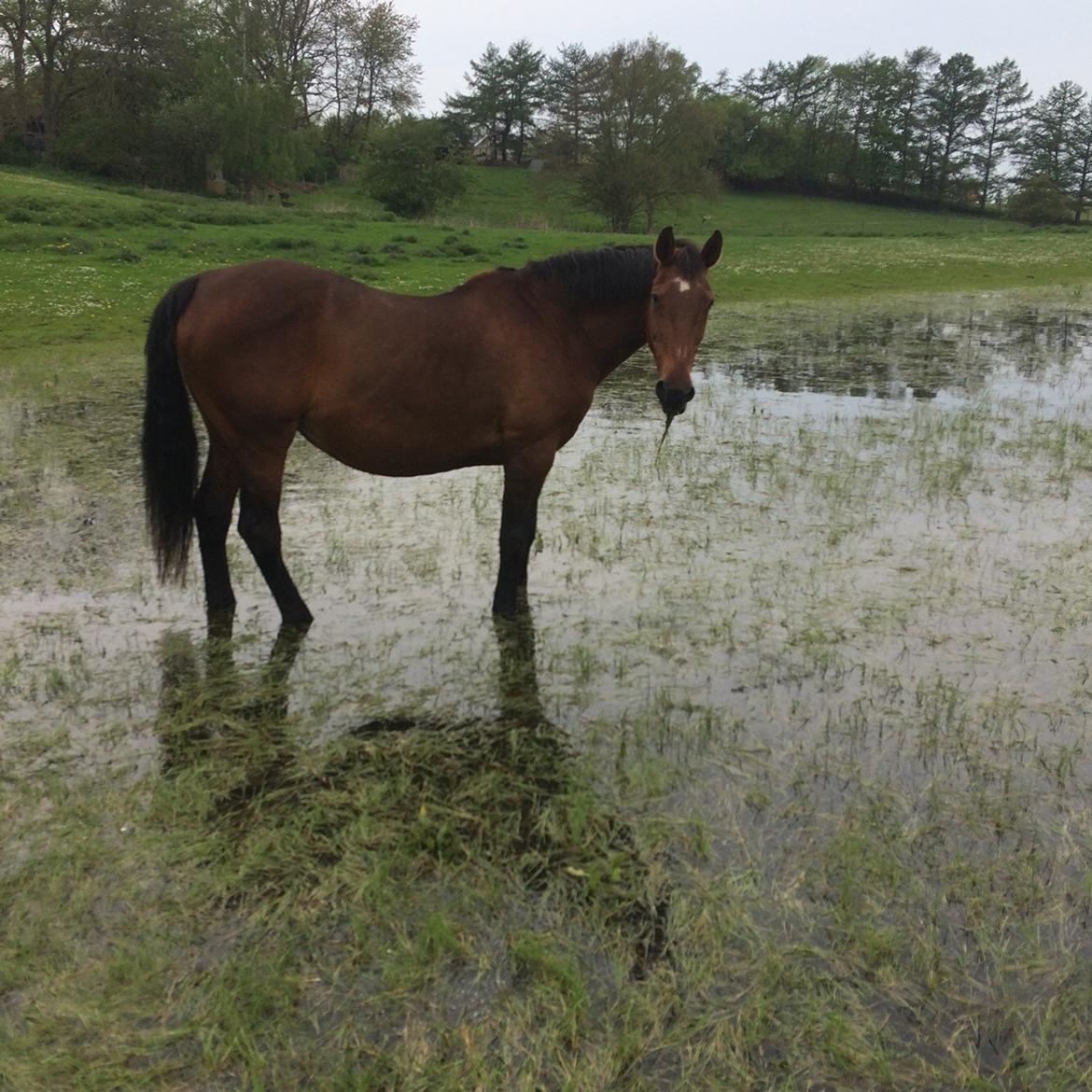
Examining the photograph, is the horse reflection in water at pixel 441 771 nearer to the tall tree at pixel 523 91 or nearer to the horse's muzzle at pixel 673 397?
the horse's muzzle at pixel 673 397

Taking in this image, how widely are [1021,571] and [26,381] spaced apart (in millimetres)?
11189

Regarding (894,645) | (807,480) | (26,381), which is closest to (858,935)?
(894,645)

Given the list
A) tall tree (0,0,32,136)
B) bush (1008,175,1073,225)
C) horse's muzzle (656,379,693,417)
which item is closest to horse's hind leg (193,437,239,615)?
horse's muzzle (656,379,693,417)

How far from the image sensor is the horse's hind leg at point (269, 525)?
5164mm

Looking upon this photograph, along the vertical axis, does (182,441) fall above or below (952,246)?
below

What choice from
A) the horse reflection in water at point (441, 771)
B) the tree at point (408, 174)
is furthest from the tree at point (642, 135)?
the horse reflection in water at point (441, 771)

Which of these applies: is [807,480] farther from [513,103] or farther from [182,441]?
[513,103]

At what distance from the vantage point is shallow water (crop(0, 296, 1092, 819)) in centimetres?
412

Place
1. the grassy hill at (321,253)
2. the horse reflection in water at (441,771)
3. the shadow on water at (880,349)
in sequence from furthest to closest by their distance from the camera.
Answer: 1. the grassy hill at (321,253)
2. the shadow on water at (880,349)
3. the horse reflection in water at (441,771)

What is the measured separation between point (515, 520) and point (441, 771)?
1.96 metres

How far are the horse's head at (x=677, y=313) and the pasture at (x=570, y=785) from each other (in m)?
1.37

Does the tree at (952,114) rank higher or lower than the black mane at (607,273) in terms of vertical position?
higher

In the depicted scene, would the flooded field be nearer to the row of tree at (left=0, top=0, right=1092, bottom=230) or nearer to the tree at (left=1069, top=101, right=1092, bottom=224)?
the row of tree at (left=0, top=0, right=1092, bottom=230)

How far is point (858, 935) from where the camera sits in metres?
2.86
